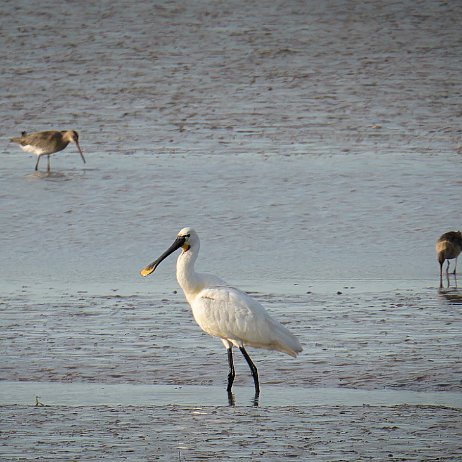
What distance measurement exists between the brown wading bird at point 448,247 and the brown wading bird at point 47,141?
664cm

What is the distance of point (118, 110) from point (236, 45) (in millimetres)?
3940

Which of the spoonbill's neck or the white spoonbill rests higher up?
the spoonbill's neck

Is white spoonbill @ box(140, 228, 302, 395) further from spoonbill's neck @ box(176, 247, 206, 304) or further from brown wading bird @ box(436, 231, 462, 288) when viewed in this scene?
brown wading bird @ box(436, 231, 462, 288)

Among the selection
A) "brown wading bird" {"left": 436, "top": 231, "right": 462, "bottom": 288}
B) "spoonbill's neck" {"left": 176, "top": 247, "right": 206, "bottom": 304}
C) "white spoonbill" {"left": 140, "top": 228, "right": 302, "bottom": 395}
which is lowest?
"white spoonbill" {"left": 140, "top": 228, "right": 302, "bottom": 395}

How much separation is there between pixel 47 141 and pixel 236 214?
175 inches

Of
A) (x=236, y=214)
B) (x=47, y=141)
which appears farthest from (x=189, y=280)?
(x=47, y=141)

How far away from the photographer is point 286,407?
7426 millimetres

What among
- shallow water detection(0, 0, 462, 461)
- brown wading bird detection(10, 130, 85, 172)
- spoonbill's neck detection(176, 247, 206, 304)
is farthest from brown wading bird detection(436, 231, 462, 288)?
brown wading bird detection(10, 130, 85, 172)

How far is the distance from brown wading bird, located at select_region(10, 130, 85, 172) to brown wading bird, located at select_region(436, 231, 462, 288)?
6.64m

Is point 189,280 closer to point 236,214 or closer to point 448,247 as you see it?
point 448,247

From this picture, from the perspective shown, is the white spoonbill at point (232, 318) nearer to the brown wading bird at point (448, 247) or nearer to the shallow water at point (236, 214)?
the shallow water at point (236, 214)

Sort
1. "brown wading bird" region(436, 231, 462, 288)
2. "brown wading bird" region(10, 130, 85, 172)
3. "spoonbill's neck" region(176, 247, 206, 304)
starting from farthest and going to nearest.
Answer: "brown wading bird" region(10, 130, 85, 172) < "brown wading bird" region(436, 231, 462, 288) < "spoonbill's neck" region(176, 247, 206, 304)

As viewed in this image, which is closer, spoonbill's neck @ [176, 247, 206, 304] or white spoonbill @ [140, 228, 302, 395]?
white spoonbill @ [140, 228, 302, 395]

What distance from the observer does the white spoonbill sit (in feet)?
27.0
